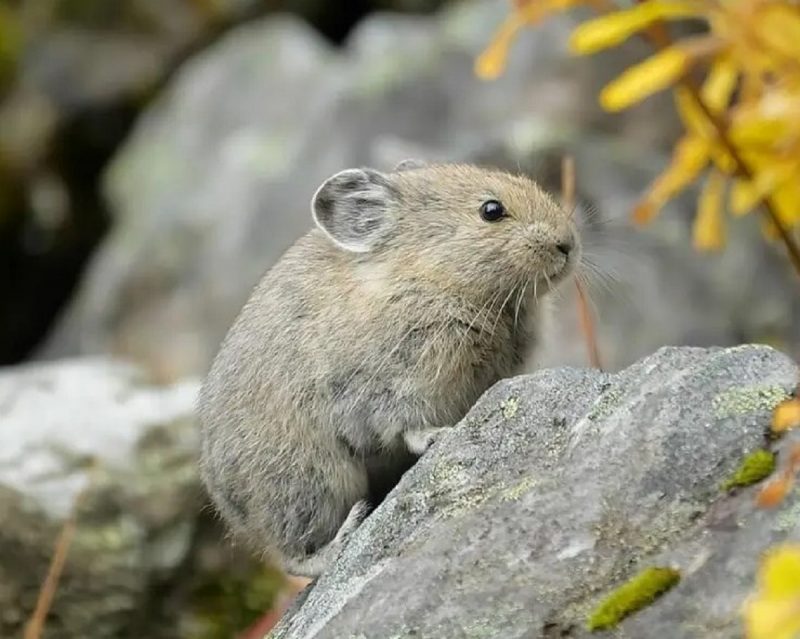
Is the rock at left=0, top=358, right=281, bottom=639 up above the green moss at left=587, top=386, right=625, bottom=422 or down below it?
below

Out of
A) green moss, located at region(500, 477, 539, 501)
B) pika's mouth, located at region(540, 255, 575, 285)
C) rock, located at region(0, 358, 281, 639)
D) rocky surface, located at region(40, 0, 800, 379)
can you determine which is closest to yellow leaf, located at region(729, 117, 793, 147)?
green moss, located at region(500, 477, 539, 501)

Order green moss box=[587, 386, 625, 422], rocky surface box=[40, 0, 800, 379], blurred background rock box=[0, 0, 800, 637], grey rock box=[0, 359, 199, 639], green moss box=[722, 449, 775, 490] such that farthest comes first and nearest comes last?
rocky surface box=[40, 0, 800, 379] → blurred background rock box=[0, 0, 800, 637] → grey rock box=[0, 359, 199, 639] → green moss box=[587, 386, 625, 422] → green moss box=[722, 449, 775, 490]

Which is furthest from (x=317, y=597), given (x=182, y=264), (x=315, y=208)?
(x=182, y=264)

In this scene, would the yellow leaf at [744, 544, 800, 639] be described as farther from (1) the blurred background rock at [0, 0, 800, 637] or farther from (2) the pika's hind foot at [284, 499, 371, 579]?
(1) the blurred background rock at [0, 0, 800, 637]

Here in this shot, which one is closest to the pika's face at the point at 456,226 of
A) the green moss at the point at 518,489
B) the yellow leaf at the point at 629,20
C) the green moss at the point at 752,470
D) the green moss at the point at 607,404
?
the green moss at the point at 607,404

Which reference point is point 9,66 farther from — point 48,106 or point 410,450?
point 410,450

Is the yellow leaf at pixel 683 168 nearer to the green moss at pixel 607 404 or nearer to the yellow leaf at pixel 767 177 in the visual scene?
the yellow leaf at pixel 767 177

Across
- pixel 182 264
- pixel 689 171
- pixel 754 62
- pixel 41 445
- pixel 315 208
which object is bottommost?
pixel 182 264
